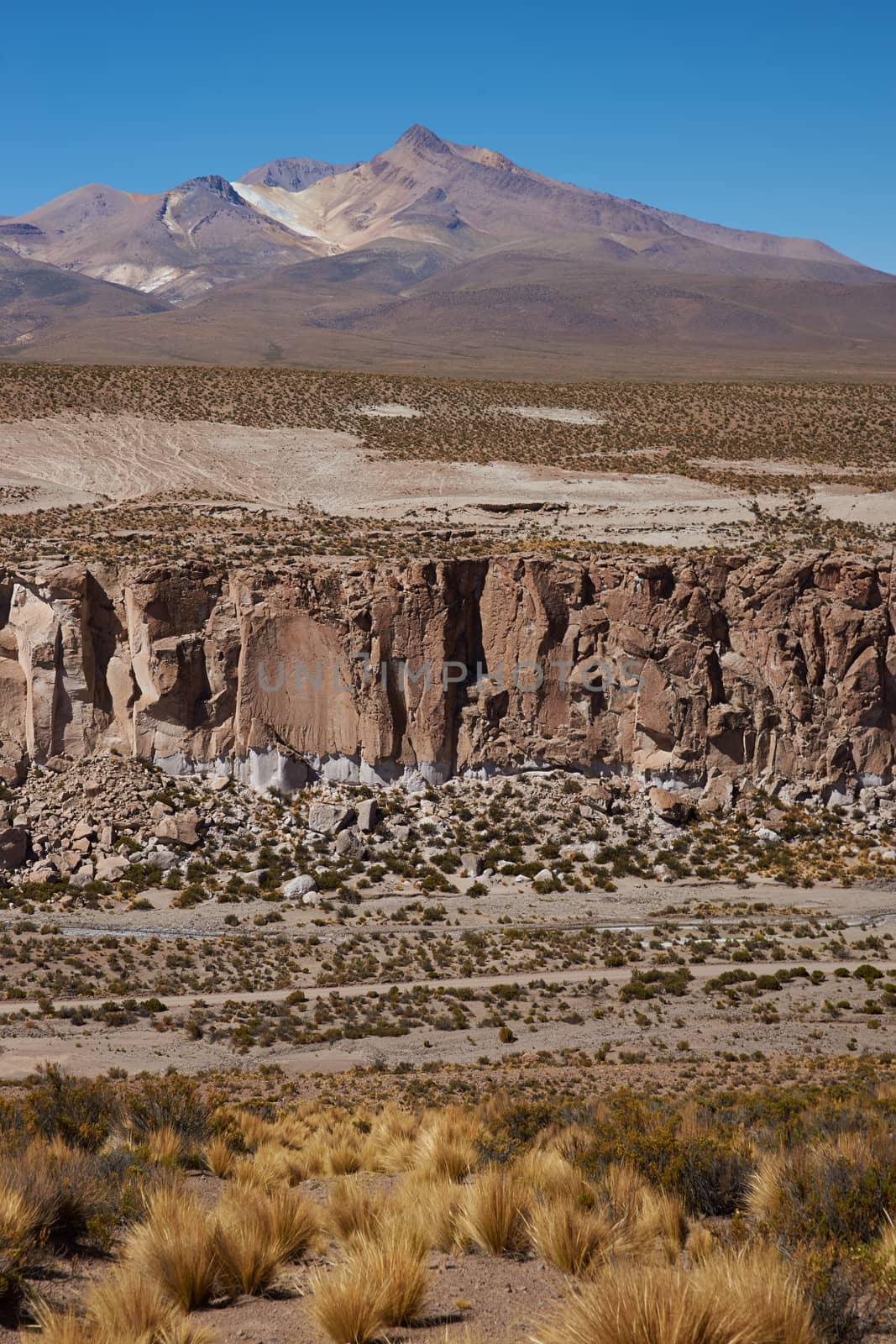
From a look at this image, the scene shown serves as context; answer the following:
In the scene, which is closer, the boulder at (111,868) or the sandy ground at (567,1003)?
the sandy ground at (567,1003)

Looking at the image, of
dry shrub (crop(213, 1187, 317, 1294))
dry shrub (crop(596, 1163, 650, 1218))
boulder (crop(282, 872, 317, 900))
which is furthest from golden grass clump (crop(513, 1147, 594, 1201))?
boulder (crop(282, 872, 317, 900))

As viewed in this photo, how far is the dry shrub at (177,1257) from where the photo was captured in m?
6.96

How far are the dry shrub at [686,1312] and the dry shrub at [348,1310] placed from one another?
0.96 m

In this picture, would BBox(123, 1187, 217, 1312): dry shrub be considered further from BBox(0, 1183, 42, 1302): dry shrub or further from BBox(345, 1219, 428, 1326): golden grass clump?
BBox(345, 1219, 428, 1326): golden grass clump

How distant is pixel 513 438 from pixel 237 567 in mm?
28146

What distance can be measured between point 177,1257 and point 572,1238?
2612 millimetres

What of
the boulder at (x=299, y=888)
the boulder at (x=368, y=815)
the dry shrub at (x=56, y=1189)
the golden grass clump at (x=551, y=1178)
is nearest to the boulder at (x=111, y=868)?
the boulder at (x=299, y=888)

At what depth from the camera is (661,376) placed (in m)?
126

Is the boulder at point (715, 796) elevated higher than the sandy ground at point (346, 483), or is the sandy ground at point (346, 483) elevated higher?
the sandy ground at point (346, 483)

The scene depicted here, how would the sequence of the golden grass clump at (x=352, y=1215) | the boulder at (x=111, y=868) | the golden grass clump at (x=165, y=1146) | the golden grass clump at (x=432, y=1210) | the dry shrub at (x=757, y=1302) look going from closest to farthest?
the dry shrub at (x=757, y=1302), the golden grass clump at (x=432, y=1210), the golden grass clump at (x=352, y=1215), the golden grass clump at (x=165, y=1146), the boulder at (x=111, y=868)

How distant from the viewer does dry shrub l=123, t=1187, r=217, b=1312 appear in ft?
22.8

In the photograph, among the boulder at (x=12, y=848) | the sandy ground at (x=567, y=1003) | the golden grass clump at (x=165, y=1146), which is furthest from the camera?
the boulder at (x=12, y=848)

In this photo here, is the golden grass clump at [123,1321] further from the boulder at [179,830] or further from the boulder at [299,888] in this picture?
the boulder at [179,830]

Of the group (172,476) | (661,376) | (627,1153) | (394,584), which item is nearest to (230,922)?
(394,584)
